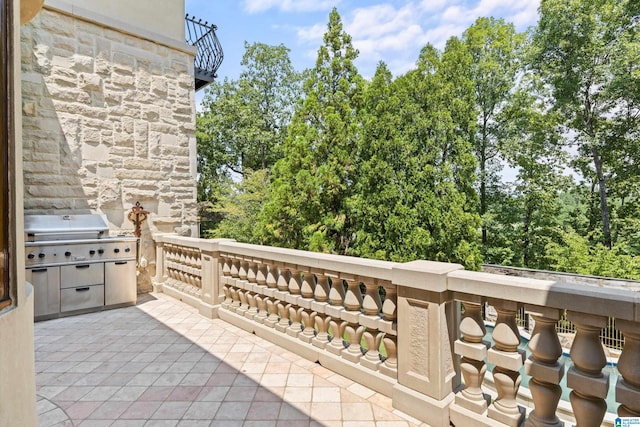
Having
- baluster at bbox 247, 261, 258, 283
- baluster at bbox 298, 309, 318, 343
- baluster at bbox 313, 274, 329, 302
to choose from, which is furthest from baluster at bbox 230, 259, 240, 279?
baluster at bbox 313, 274, 329, 302

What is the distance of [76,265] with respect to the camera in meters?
4.38

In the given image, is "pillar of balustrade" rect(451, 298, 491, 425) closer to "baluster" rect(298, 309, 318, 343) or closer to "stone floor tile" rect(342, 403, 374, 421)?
"stone floor tile" rect(342, 403, 374, 421)

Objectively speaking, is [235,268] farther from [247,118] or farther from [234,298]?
[247,118]

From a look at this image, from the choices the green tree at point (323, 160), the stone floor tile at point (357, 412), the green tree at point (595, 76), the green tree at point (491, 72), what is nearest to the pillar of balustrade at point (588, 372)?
the stone floor tile at point (357, 412)

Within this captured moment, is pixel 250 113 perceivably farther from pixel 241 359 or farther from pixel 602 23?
pixel 241 359

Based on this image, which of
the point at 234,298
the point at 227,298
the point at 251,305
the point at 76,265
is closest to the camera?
the point at 251,305

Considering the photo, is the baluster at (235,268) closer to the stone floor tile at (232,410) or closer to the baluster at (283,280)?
the baluster at (283,280)

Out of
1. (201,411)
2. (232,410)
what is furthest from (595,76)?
(201,411)

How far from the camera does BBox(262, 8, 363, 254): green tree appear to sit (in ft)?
35.8

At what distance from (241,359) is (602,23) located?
15.6m

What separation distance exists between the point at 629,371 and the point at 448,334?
819 millimetres

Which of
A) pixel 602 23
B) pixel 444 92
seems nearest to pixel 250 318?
pixel 444 92

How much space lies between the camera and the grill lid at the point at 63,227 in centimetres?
430

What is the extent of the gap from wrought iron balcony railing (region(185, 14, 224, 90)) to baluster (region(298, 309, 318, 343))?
6595 mm
